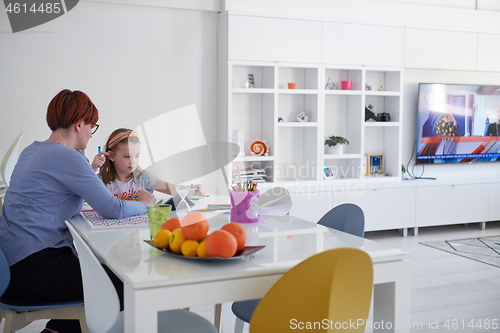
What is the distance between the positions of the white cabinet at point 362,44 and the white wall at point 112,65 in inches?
43.4

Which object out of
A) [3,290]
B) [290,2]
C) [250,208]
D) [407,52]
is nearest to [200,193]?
[250,208]

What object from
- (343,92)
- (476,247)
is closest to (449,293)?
(476,247)

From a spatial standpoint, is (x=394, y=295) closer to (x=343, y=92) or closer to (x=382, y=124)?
(x=343, y=92)

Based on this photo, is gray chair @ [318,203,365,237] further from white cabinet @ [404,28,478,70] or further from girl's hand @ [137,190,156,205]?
white cabinet @ [404,28,478,70]

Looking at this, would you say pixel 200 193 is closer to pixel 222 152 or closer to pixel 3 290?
pixel 3 290

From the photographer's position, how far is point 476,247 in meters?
4.86

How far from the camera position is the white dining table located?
1.35m

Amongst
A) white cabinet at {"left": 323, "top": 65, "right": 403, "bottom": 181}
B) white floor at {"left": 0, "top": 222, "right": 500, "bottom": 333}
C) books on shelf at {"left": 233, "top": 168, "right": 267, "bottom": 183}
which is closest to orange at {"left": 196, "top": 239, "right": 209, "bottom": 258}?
white floor at {"left": 0, "top": 222, "right": 500, "bottom": 333}

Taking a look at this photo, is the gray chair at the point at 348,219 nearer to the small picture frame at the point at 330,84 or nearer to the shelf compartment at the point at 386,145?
the small picture frame at the point at 330,84

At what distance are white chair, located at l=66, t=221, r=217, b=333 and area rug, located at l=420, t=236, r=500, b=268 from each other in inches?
128

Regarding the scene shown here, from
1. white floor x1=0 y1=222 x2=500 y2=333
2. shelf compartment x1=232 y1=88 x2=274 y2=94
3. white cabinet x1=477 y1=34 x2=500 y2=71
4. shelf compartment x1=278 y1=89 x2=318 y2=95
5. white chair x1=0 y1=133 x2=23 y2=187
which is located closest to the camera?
white floor x1=0 y1=222 x2=500 y2=333

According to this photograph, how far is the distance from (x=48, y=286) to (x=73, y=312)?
0.14m

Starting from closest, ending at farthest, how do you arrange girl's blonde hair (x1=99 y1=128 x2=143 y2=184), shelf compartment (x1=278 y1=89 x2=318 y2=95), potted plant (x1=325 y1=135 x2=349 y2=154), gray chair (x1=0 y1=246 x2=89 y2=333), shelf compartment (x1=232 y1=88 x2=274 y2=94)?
gray chair (x1=0 y1=246 x2=89 y2=333) < girl's blonde hair (x1=99 y1=128 x2=143 y2=184) < shelf compartment (x1=232 y1=88 x2=274 y2=94) < shelf compartment (x1=278 y1=89 x2=318 y2=95) < potted plant (x1=325 y1=135 x2=349 y2=154)

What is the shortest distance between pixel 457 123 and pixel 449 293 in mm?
2784
